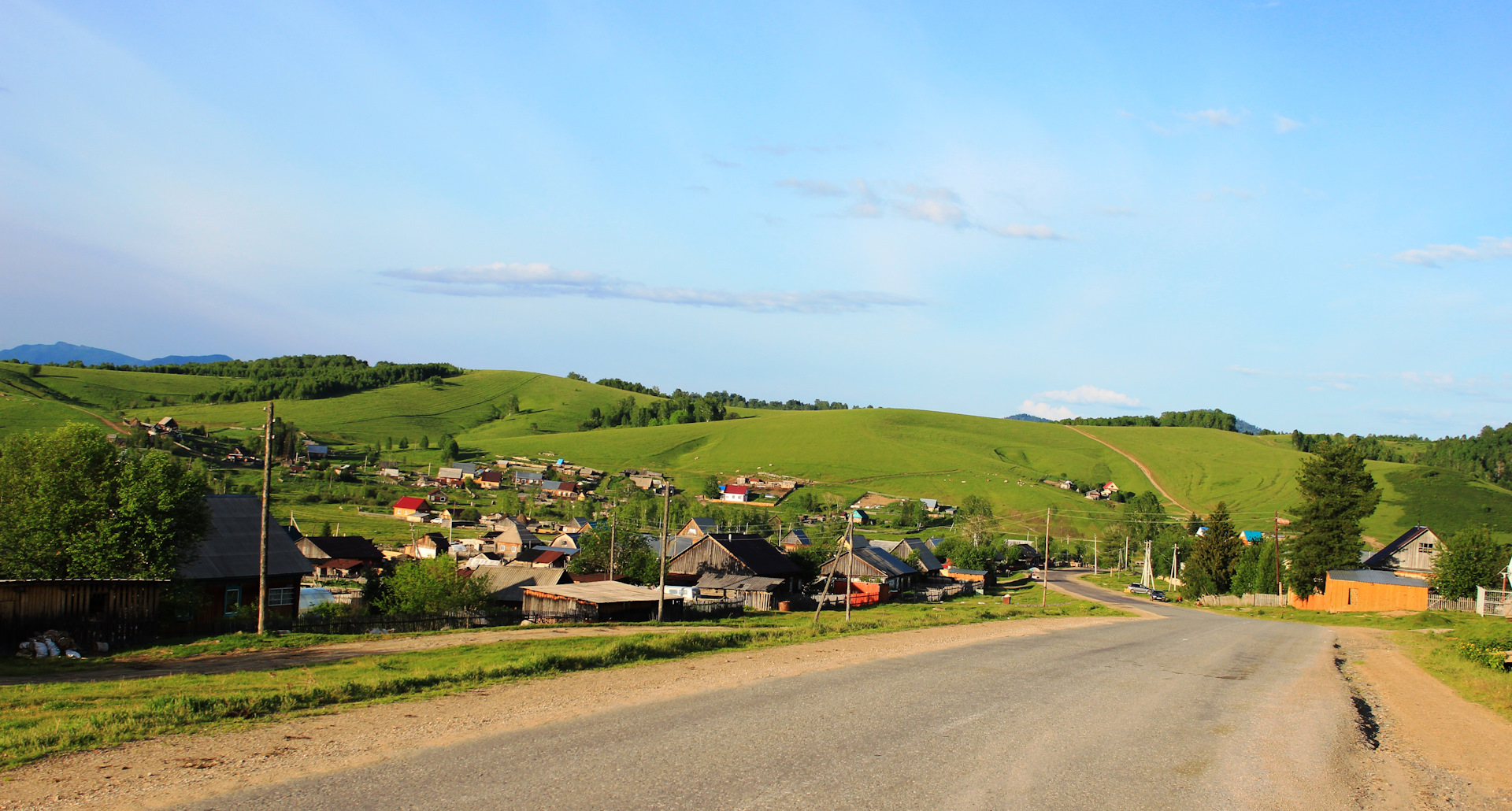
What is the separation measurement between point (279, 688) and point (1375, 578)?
6731cm

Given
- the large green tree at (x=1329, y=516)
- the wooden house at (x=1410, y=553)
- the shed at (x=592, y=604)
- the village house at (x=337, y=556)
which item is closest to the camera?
the shed at (x=592, y=604)

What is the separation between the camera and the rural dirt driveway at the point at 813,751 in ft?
31.4

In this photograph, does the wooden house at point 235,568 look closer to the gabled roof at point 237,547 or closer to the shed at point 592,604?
the gabled roof at point 237,547

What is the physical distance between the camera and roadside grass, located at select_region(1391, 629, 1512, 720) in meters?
19.3

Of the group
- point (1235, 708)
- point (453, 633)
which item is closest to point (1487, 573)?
point (1235, 708)

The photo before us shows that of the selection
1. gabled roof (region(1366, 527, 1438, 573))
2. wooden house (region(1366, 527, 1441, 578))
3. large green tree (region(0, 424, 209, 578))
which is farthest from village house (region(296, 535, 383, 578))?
gabled roof (region(1366, 527, 1438, 573))

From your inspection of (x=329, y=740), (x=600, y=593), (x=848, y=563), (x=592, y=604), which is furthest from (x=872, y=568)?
(x=329, y=740)

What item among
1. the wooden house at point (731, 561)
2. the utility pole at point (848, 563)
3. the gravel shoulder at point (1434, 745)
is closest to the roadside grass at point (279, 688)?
the utility pole at point (848, 563)

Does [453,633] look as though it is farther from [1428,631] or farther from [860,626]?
[1428,631]

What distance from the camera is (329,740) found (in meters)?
11.5

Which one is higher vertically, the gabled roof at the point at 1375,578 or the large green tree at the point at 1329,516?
the large green tree at the point at 1329,516

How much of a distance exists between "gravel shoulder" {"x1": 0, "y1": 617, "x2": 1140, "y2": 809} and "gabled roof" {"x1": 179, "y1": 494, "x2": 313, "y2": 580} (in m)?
23.3

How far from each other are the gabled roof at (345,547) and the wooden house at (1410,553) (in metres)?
87.8

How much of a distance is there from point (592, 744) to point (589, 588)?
33.7m
